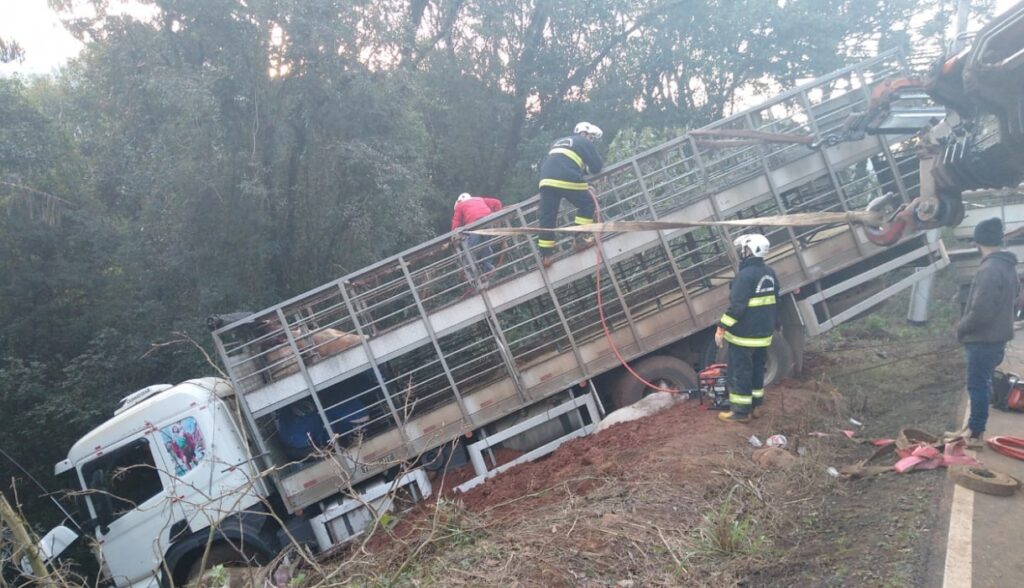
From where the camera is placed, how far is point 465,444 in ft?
22.3

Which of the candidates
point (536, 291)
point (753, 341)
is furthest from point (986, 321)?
point (536, 291)

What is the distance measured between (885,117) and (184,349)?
9.92m

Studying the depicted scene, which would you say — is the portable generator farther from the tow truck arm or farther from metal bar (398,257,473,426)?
metal bar (398,257,473,426)

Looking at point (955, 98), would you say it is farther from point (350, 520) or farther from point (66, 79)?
point (66, 79)

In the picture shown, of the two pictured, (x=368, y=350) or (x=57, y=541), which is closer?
(x=57, y=541)

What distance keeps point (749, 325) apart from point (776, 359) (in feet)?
4.32

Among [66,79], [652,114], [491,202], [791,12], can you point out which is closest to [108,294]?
[66,79]

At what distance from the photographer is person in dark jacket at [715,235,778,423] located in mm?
6023

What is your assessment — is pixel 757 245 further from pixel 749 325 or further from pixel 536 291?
pixel 536 291

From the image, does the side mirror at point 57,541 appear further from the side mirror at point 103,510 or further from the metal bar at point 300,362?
the metal bar at point 300,362

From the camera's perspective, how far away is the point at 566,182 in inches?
267

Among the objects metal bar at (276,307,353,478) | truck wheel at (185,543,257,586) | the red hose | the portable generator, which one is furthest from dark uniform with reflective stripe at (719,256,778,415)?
truck wheel at (185,543,257,586)

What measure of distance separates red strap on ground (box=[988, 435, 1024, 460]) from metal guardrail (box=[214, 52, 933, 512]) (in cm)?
251

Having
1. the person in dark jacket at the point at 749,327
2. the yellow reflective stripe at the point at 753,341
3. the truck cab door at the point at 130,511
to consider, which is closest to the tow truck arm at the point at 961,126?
the person in dark jacket at the point at 749,327
